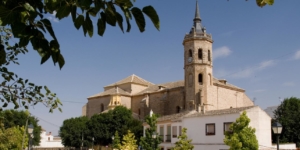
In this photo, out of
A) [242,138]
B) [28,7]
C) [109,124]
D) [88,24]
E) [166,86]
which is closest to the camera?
A: [28,7]

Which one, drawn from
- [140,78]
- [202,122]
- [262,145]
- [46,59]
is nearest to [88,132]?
[140,78]

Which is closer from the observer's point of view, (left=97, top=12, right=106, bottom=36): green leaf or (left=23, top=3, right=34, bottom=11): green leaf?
(left=23, top=3, right=34, bottom=11): green leaf

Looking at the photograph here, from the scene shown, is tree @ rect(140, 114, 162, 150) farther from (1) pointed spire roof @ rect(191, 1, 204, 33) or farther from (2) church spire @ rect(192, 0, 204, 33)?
(2) church spire @ rect(192, 0, 204, 33)

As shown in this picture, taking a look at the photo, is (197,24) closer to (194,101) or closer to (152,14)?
(194,101)

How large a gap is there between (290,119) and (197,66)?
1268 cm

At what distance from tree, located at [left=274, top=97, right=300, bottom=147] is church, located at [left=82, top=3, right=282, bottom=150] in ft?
20.9

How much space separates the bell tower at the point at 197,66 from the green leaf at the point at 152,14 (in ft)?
138

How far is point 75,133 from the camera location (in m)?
50.5

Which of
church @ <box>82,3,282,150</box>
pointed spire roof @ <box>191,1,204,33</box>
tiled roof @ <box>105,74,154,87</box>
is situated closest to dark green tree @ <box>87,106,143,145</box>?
church @ <box>82,3,282,150</box>

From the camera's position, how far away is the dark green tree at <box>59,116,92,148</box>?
164 feet

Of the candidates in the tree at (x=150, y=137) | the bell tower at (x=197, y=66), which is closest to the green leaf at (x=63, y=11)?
the tree at (x=150, y=137)

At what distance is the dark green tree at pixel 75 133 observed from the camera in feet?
164

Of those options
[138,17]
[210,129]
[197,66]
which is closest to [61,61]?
[138,17]

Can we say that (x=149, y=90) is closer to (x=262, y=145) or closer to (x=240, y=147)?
(x=262, y=145)
